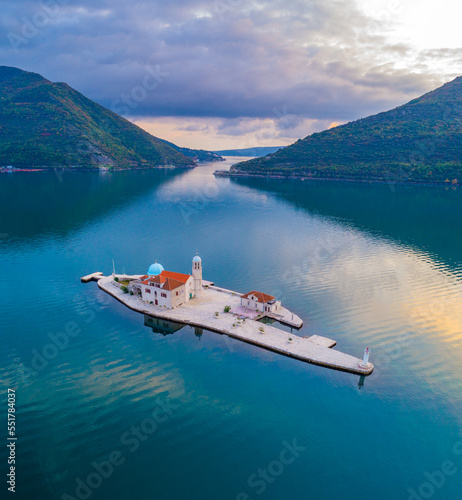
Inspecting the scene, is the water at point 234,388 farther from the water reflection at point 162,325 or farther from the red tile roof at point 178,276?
the red tile roof at point 178,276

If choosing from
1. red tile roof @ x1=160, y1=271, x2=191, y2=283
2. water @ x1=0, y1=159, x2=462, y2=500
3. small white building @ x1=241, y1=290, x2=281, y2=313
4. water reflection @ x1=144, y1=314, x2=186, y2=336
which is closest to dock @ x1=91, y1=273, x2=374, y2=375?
water reflection @ x1=144, y1=314, x2=186, y2=336

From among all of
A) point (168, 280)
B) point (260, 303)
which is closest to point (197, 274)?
point (168, 280)

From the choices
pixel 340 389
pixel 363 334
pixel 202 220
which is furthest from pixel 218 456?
pixel 202 220

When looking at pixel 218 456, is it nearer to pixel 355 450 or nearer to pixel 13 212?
pixel 355 450

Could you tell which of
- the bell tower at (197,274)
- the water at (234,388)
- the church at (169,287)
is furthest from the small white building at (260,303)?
the church at (169,287)

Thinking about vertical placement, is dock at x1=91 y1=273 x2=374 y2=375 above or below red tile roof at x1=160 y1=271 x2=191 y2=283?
below

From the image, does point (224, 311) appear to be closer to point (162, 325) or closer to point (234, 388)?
point (162, 325)

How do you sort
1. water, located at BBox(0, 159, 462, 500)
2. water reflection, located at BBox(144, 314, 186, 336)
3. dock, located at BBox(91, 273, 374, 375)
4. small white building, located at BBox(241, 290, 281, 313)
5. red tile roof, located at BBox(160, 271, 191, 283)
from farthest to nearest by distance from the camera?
red tile roof, located at BBox(160, 271, 191, 283) < small white building, located at BBox(241, 290, 281, 313) < water reflection, located at BBox(144, 314, 186, 336) < dock, located at BBox(91, 273, 374, 375) < water, located at BBox(0, 159, 462, 500)

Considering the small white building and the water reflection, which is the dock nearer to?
the water reflection
